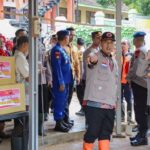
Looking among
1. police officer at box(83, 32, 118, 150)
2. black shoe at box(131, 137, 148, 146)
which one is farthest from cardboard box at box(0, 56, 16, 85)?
black shoe at box(131, 137, 148, 146)

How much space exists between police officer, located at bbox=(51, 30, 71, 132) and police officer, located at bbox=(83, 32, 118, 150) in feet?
5.10

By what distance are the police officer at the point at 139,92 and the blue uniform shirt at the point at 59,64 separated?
1.08 meters

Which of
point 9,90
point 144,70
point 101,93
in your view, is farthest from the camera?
point 144,70

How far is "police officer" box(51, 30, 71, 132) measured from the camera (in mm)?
7105

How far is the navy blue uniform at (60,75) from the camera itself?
7105 mm

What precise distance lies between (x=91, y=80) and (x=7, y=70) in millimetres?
1087

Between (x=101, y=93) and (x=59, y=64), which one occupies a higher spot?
(x=59, y=64)

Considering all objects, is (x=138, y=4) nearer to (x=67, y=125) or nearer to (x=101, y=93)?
(x=67, y=125)

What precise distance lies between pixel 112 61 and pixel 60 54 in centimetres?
162

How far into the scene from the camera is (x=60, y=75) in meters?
7.11

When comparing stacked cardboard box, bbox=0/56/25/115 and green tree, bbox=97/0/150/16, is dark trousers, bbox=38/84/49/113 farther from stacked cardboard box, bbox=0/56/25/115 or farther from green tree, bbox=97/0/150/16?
green tree, bbox=97/0/150/16

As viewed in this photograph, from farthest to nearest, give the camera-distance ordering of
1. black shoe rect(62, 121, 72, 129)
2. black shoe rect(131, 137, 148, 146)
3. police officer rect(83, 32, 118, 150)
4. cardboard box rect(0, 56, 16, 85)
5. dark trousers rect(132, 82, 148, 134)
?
black shoe rect(62, 121, 72, 129) → black shoe rect(131, 137, 148, 146) → dark trousers rect(132, 82, 148, 134) → police officer rect(83, 32, 118, 150) → cardboard box rect(0, 56, 16, 85)

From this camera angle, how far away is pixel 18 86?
5203mm

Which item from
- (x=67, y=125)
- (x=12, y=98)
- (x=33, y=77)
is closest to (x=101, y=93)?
A: (x=33, y=77)
